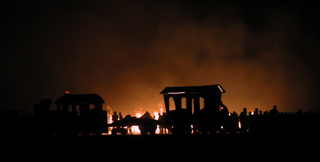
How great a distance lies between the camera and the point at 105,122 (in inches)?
1072

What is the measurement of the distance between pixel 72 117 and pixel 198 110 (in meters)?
8.66

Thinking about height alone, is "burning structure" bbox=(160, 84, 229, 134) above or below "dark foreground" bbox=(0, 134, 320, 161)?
above

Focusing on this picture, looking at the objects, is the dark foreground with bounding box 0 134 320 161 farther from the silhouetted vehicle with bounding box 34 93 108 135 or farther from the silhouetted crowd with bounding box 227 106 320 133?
the silhouetted crowd with bounding box 227 106 320 133

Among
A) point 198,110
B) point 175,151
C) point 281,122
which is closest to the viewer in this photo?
point 175,151

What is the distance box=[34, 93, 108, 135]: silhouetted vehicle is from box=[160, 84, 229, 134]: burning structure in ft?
16.4

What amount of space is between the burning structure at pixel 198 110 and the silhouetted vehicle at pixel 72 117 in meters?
4.99

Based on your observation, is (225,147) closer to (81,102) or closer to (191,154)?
(191,154)

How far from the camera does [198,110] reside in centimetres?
2483

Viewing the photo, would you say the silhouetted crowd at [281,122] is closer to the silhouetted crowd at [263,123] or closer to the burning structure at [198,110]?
the silhouetted crowd at [263,123]

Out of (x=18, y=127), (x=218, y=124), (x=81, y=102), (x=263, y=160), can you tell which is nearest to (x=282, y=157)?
(x=263, y=160)

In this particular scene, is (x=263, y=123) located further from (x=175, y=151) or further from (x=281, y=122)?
(x=175, y=151)

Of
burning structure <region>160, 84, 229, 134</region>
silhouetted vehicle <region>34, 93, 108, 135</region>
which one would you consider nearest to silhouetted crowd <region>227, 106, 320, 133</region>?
burning structure <region>160, 84, 229, 134</region>

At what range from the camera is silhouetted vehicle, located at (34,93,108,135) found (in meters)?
24.2

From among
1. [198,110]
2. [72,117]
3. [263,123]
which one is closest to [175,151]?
[198,110]
